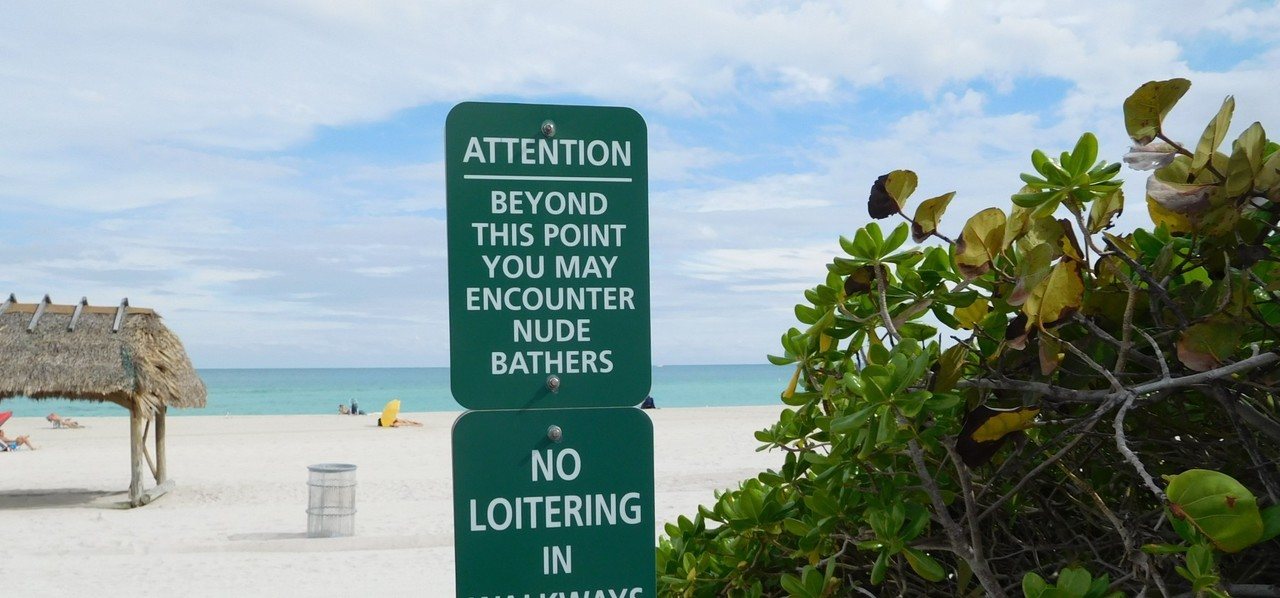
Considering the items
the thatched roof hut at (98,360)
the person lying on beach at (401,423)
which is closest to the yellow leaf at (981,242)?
the thatched roof hut at (98,360)

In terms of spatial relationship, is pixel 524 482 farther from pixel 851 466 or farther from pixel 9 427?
pixel 9 427

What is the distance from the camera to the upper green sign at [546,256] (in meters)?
2.22

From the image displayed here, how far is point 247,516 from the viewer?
1272 cm

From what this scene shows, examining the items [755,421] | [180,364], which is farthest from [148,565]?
[755,421]

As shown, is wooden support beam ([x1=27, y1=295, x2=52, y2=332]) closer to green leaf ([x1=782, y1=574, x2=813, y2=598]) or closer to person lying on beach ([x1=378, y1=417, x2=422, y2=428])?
green leaf ([x1=782, y1=574, x2=813, y2=598])

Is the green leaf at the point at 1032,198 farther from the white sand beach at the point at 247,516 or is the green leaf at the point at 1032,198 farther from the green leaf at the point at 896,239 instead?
the white sand beach at the point at 247,516

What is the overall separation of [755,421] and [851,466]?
30.5m

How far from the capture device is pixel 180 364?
1588cm

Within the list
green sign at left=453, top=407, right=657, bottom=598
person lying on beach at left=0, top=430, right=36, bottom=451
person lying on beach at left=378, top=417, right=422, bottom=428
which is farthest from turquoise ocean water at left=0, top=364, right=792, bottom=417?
green sign at left=453, top=407, right=657, bottom=598

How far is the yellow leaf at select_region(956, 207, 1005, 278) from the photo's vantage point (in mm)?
1791

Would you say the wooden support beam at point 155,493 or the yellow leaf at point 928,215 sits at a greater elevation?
the yellow leaf at point 928,215

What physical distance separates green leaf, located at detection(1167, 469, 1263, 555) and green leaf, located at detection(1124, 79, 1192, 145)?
69cm

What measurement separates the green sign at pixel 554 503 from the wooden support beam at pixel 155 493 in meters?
13.7

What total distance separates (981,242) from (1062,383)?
299 mm
